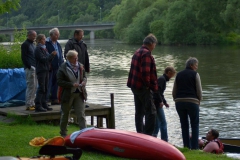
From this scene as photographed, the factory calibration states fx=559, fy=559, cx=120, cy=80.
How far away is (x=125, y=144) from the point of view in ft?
27.9

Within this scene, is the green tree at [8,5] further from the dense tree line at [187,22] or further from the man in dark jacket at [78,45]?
the dense tree line at [187,22]

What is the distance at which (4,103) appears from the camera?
13719 millimetres

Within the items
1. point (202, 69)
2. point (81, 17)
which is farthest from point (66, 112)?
point (81, 17)

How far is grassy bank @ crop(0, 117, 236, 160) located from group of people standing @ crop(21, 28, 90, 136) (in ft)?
1.66

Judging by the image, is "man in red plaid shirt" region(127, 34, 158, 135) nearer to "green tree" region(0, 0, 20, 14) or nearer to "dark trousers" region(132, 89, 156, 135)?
"dark trousers" region(132, 89, 156, 135)

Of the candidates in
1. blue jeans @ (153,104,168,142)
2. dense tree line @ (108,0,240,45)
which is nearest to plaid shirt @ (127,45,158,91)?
blue jeans @ (153,104,168,142)

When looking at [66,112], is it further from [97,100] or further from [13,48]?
[97,100]

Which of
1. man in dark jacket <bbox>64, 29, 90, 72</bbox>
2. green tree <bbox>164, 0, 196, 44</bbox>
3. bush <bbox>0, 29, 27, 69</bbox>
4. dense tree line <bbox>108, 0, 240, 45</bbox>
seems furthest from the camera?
green tree <bbox>164, 0, 196, 44</bbox>

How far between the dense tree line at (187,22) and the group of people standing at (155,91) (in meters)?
54.4

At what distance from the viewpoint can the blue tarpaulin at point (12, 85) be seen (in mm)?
14078

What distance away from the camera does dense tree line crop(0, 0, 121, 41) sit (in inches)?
6137

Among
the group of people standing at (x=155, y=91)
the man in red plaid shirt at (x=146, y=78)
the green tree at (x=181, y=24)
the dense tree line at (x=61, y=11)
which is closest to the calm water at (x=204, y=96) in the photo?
the group of people standing at (x=155, y=91)

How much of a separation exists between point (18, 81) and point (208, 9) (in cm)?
5988

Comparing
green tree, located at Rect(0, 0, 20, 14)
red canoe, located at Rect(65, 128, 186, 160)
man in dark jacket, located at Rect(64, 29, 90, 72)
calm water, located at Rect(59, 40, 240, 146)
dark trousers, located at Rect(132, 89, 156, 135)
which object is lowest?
calm water, located at Rect(59, 40, 240, 146)
